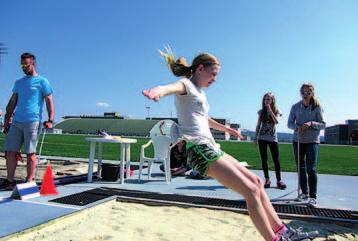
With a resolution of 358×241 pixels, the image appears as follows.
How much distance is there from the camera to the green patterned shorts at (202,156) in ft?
10.1

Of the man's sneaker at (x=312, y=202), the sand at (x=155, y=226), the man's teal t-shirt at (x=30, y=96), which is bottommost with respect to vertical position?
the sand at (x=155, y=226)

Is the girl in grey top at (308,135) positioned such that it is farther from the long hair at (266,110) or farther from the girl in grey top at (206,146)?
the girl in grey top at (206,146)

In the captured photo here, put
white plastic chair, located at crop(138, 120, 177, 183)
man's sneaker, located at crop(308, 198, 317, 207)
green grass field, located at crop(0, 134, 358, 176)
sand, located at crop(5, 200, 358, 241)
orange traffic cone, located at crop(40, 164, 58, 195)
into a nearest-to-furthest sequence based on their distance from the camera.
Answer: sand, located at crop(5, 200, 358, 241) < man's sneaker, located at crop(308, 198, 317, 207) < orange traffic cone, located at crop(40, 164, 58, 195) < white plastic chair, located at crop(138, 120, 177, 183) < green grass field, located at crop(0, 134, 358, 176)

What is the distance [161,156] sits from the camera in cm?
742

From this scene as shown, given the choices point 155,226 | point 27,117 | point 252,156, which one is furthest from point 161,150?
point 252,156

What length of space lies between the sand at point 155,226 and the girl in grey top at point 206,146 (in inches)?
41.8

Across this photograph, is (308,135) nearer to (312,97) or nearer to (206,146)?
(312,97)

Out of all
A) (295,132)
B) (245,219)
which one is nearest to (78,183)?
(245,219)

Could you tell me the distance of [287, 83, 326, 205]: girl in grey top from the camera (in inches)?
224

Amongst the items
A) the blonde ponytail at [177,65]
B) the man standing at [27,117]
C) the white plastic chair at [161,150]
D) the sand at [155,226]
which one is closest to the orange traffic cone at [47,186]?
the man standing at [27,117]

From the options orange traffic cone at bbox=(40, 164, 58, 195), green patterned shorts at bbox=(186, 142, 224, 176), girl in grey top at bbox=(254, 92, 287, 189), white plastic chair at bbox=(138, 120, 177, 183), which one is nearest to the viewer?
green patterned shorts at bbox=(186, 142, 224, 176)

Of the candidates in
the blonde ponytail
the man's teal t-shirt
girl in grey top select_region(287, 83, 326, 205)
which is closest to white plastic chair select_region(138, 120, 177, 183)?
the man's teal t-shirt

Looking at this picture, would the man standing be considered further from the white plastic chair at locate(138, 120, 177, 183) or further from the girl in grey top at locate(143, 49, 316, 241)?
the girl in grey top at locate(143, 49, 316, 241)

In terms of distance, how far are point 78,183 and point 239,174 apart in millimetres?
4590
